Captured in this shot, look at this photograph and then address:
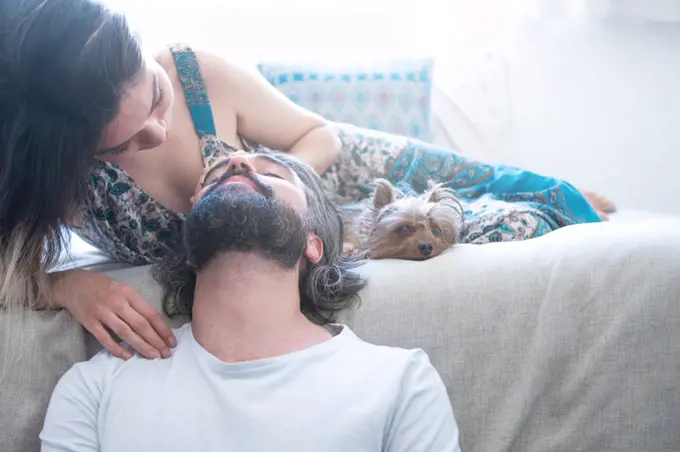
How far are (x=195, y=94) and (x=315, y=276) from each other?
1.91 feet

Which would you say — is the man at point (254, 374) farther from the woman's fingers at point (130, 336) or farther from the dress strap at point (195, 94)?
the dress strap at point (195, 94)

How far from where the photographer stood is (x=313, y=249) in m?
1.48

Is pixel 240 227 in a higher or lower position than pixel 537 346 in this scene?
higher

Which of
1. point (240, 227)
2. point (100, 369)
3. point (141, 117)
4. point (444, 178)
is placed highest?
point (141, 117)

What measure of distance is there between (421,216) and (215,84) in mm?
621

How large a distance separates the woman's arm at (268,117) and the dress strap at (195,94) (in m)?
0.03

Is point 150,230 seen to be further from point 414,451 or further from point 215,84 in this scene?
point 414,451

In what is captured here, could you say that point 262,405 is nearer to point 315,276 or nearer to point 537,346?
point 315,276

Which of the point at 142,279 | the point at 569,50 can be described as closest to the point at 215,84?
the point at 142,279

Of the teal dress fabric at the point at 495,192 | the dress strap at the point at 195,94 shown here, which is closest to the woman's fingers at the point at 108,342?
the dress strap at the point at 195,94

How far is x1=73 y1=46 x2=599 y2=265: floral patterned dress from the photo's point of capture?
165 centimetres

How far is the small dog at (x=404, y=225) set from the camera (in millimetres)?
1694

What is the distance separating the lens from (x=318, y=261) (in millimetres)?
1501

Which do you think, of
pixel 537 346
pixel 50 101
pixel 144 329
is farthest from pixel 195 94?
pixel 537 346
